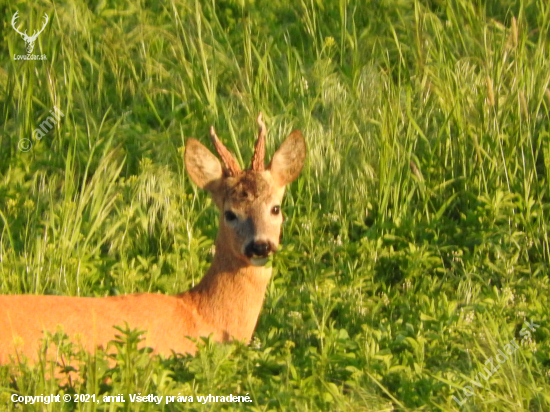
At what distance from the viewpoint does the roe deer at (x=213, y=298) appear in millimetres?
3979

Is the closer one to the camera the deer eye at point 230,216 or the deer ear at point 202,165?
the deer eye at point 230,216

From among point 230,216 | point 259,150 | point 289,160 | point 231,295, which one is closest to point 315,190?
point 289,160

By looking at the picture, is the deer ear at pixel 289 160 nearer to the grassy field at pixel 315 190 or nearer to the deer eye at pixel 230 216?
the deer eye at pixel 230 216

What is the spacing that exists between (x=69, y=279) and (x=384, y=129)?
1.95 m

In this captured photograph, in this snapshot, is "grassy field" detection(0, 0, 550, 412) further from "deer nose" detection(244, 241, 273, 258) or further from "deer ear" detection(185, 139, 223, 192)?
"deer ear" detection(185, 139, 223, 192)

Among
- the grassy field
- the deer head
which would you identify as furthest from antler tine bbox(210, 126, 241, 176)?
the grassy field

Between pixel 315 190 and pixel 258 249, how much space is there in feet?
4.71

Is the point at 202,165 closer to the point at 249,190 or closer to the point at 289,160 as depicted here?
the point at 249,190

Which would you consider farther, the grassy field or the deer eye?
the deer eye

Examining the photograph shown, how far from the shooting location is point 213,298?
4.36 m

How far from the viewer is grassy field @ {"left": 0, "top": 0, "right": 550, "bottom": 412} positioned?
383cm

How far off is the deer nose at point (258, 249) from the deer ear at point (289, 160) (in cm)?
47

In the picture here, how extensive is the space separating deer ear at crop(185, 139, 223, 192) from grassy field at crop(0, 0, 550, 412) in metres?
0.55

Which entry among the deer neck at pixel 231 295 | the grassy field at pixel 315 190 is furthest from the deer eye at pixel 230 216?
the grassy field at pixel 315 190
